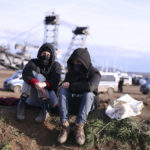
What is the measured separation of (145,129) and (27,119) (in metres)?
2.25

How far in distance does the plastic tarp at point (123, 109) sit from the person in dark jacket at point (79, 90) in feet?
2.23

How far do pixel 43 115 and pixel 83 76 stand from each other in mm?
1104

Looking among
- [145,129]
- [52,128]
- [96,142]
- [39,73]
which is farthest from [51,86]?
[145,129]

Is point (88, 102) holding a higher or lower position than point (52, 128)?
higher

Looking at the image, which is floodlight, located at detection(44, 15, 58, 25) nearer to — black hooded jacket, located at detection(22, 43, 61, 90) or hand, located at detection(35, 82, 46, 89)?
black hooded jacket, located at detection(22, 43, 61, 90)

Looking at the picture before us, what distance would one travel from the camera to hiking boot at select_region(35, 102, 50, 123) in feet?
18.0

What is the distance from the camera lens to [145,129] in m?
5.37

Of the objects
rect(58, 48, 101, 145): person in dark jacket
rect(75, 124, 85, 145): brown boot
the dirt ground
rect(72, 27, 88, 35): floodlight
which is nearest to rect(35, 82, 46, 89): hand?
rect(58, 48, 101, 145): person in dark jacket

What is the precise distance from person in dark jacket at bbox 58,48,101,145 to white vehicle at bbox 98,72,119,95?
16.1 m

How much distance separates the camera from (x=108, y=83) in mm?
21469

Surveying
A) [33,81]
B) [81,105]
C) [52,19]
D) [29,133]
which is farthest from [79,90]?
[52,19]

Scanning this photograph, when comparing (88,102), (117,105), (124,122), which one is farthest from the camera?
(117,105)

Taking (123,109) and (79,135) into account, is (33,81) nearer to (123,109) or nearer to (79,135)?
(79,135)

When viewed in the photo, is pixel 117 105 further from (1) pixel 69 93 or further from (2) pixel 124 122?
(1) pixel 69 93
